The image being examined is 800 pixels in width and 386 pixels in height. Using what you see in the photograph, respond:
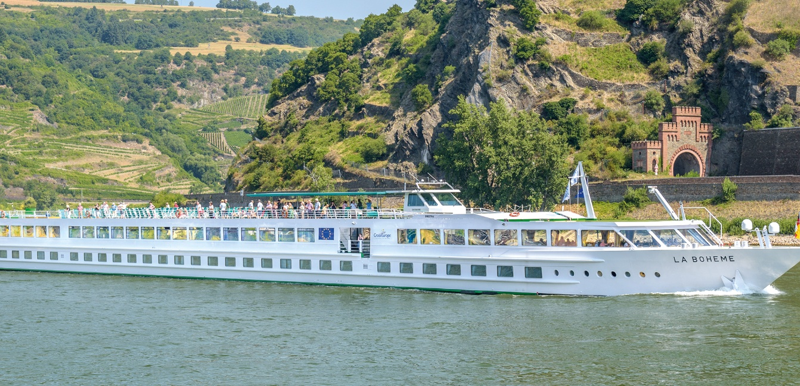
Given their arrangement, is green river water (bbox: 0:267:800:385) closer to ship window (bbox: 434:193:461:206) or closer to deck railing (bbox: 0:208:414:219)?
deck railing (bbox: 0:208:414:219)

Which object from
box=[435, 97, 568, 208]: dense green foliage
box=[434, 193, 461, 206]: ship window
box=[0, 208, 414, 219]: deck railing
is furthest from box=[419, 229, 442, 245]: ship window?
box=[435, 97, 568, 208]: dense green foliage

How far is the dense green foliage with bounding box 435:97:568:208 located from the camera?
189ft

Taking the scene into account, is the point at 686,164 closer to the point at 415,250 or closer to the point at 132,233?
the point at 415,250

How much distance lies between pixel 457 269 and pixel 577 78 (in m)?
50.0

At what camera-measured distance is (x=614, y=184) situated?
69500 millimetres

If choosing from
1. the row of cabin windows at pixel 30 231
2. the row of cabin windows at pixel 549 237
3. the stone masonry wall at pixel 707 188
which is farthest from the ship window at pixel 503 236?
the stone masonry wall at pixel 707 188

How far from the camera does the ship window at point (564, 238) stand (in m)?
33.4

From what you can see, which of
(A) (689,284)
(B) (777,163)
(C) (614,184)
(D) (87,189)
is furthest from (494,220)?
(D) (87,189)

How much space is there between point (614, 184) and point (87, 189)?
103 meters

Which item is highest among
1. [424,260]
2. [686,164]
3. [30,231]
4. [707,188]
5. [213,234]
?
[686,164]

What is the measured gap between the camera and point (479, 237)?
3488cm

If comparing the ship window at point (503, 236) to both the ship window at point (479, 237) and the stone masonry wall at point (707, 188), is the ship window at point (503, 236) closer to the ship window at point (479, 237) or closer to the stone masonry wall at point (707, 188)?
the ship window at point (479, 237)

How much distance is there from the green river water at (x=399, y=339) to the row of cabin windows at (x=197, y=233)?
278 cm

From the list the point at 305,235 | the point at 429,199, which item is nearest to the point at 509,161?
the point at 429,199
